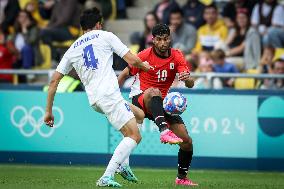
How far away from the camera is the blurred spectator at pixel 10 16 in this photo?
77.6 feet

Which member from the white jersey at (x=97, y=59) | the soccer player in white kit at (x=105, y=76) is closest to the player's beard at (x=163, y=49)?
the soccer player in white kit at (x=105, y=76)

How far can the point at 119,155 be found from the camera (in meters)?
11.8

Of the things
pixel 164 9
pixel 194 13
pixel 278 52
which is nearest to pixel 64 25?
pixel 164 9

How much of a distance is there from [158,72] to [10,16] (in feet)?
36.1

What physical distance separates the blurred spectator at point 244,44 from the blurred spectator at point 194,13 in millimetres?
943

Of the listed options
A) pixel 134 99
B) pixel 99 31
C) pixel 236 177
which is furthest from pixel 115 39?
pixel 236 177

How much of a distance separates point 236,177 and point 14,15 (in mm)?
10153

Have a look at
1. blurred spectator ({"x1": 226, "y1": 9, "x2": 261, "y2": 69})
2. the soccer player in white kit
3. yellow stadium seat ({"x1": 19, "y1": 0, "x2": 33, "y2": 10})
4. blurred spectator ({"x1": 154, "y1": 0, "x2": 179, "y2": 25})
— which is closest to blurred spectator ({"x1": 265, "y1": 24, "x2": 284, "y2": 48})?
blurred spectator ({"x1": 226, "y1": 9, "x2": 261, "y2": 69})

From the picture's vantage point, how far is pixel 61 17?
22531mm

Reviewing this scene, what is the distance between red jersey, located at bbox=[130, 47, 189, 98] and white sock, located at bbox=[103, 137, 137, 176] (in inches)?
67.0

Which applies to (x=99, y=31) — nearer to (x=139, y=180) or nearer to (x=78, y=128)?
(x=139, y=180)

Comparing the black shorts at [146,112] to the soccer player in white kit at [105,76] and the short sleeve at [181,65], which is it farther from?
the soccer player in white kit at [105,76]

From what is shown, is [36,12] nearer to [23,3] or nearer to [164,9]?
[23,3]

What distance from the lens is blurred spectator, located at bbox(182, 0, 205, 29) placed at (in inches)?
858
